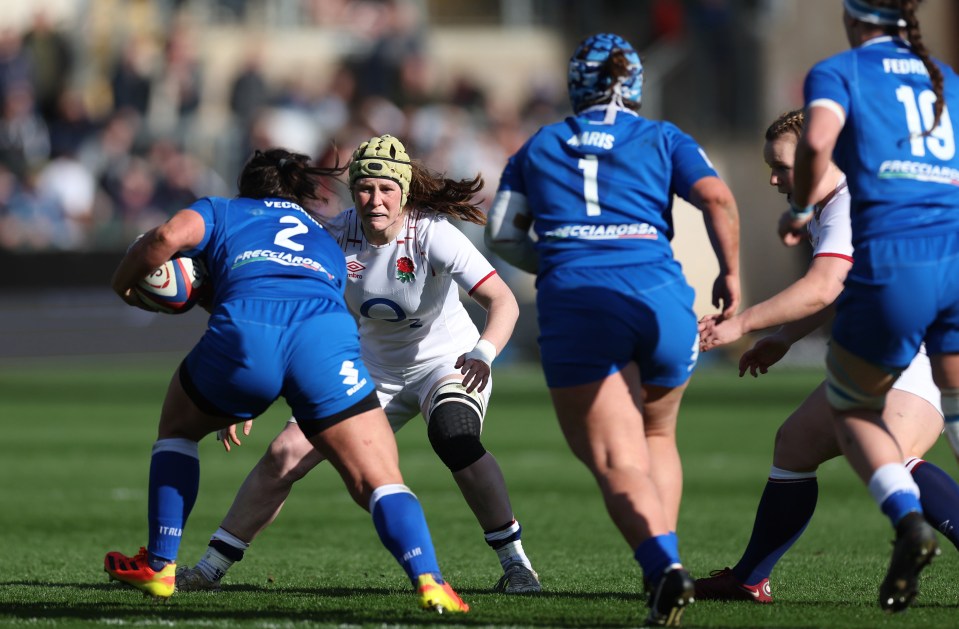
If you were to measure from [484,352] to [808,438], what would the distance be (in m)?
1.33

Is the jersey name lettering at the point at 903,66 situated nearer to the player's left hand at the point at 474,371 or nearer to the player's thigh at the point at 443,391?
the player's left hand at the point at 474,371

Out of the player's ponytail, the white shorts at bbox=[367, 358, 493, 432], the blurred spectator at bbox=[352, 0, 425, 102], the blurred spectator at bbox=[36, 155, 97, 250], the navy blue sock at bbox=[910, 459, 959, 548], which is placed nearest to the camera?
the player's ponytail

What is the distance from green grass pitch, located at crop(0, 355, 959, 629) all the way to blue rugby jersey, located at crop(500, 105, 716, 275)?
1.32 m

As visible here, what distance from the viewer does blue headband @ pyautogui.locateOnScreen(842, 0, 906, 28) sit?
5.37 metres

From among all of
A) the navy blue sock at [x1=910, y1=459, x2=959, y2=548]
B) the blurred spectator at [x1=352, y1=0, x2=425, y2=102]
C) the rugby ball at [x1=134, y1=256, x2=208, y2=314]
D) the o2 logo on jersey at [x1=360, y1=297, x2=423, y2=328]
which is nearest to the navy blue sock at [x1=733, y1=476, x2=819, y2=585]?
the navy blue sock at [x1=910, y1=459, x2=959, y2=548]

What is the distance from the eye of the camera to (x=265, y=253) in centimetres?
608

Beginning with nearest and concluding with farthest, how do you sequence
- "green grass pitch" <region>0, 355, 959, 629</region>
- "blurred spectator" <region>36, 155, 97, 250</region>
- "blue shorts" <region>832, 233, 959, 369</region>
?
"blue shorts" <region>832, 233, 959, 369</region> → "green grass pitch" <region>0, 355, 959, 629</region> → "blurred spectator" <region>36, 155, 97, 250</region>

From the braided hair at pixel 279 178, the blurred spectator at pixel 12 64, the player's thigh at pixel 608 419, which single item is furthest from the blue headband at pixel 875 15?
the blurred spectator at pixel 12 64

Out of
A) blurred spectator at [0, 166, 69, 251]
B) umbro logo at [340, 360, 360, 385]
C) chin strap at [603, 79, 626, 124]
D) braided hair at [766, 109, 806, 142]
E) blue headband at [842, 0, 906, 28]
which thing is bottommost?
blurred spectator at [0, 166, 69, 251]

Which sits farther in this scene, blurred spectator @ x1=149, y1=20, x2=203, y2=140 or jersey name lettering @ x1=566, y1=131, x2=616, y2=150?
blurred spectator @ x1=149, y1=20, x2=203, y2=140

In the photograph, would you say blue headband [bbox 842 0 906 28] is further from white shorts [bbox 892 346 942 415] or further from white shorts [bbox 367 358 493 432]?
white shorts [bbox 367 358 493 432]

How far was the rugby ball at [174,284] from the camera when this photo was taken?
6.36 meters

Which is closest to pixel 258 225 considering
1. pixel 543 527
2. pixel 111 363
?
pixel 543 527

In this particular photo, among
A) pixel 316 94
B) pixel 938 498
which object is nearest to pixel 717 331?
pixel 938 498
